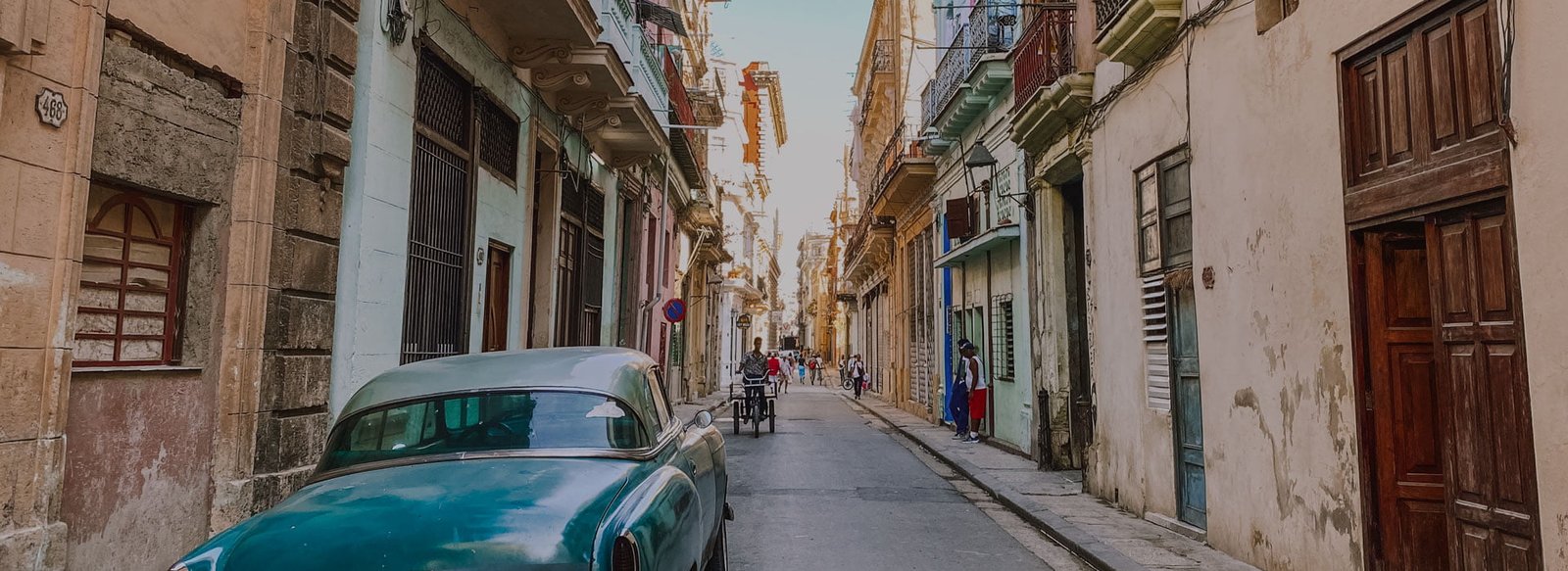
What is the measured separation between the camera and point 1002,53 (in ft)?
44.2

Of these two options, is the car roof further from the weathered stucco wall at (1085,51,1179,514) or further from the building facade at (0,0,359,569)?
the weathered stucco wall at (1085,51,1179,514)

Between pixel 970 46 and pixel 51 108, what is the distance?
12.2m

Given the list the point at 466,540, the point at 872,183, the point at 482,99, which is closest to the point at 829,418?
the point at 872,183

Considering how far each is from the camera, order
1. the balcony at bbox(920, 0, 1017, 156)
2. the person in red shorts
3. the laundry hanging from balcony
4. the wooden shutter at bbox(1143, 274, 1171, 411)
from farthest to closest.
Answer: the laundry hanging from balcony < the person in red shorts < the balcony at bbox(920, 0, 1017, 156) < the wooden shutter at bbox(1143, 274, 1171, 411)

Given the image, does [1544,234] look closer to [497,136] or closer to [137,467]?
[137,467]

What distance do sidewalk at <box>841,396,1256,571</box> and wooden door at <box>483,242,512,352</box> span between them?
6.18 metres

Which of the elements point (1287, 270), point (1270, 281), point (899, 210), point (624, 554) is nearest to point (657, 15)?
point (899, 210)

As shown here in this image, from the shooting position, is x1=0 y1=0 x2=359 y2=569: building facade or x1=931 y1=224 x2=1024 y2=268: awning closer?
x1=0 y1=0 x2=359 y2=569: building facade

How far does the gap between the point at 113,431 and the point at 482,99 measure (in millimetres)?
5771

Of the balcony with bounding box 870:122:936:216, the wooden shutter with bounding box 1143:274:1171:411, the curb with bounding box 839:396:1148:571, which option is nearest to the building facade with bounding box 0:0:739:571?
the curb with bounding box 839:396:1148:571

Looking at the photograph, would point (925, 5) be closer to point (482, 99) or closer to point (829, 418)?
point (829, 418)

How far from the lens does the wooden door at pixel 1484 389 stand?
390cm

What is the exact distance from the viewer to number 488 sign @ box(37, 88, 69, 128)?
4447mm

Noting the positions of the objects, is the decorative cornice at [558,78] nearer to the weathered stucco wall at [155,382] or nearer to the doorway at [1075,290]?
the weathered stucco wall at [155,382]
